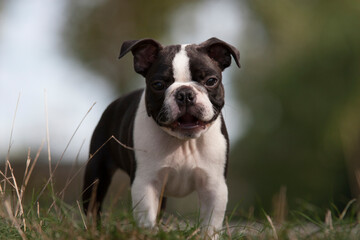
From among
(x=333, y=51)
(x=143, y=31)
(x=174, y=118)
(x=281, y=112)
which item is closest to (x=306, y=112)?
(x=281, y=112)

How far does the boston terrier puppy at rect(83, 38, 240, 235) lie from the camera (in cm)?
452

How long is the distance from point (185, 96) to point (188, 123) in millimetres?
348

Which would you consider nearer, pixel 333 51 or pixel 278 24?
pixel 333 51

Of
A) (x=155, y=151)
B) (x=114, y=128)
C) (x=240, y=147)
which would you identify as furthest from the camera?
(x=240, y=147)

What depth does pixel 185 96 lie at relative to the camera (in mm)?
4367

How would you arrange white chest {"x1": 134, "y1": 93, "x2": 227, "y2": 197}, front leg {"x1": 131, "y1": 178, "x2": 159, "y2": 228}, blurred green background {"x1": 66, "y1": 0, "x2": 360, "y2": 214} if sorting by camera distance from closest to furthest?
front leg {"x1": 131, "y1": 178, "x2": 159, "y2": 228} → white chest {"x1": 134, "y1": 93, "x2": 227, "y2": 197} → blurred green background {"x1": 66, "y1": 0, "x2": 360, "y2": 214}

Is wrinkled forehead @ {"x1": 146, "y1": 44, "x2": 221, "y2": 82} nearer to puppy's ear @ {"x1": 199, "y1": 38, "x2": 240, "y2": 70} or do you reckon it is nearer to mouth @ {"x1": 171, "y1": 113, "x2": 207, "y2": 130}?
puppy's ear @ {"x1": 199, "y1": 38, "x2": 240, "y2": 70}

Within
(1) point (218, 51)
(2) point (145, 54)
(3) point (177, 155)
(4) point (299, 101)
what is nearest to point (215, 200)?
(3) point (177, 155)

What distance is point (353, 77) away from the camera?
15.5 metres

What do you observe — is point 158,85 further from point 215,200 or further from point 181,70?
point 215,200

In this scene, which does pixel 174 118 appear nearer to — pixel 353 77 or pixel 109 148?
pixel 109 148

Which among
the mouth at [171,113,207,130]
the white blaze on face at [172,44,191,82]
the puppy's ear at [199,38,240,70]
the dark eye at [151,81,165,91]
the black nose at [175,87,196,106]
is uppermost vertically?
the puppy's ear at [199,38,240,70]

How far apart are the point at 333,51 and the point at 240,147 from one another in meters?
4.11

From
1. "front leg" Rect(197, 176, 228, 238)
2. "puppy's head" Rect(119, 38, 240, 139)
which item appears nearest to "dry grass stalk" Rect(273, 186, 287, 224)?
"front leg" Rect(197, 176, 228, 238)
